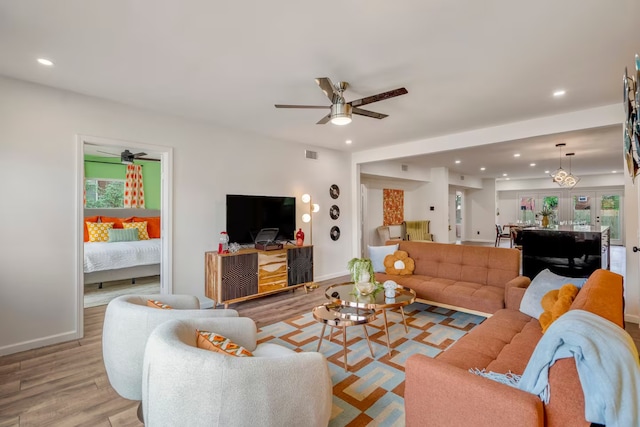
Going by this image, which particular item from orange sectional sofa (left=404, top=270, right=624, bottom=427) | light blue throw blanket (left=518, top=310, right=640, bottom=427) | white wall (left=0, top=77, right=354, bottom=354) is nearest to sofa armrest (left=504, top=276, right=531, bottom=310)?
orange sectional sofa (left=404, top=270, right=624, bottom=427)

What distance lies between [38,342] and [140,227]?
375 centimetres

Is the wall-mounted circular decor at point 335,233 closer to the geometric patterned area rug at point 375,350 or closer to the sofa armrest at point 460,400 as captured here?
the geometric patterned area rug at point 375,350

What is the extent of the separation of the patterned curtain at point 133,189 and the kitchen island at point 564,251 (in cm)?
798

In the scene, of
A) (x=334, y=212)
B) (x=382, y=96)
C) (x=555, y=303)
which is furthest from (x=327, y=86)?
(x=334, y=212)

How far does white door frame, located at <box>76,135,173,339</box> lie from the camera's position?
3441 mm

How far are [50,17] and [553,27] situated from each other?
11.4ft

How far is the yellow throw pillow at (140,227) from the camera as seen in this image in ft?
21.6

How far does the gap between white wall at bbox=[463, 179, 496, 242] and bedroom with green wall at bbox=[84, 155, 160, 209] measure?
11301 millimetres

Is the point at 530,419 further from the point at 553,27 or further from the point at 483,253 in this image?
the point at 483,253

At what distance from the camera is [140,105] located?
3783 millimetres

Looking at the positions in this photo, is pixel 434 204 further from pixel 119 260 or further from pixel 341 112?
pixel 119 260

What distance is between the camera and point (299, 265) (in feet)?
17.3

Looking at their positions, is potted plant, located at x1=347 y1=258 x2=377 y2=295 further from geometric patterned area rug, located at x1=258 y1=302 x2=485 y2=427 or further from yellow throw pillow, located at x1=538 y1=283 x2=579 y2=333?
yellow throw pillow, located at x1=538 y1=283 x2=579 y2=333

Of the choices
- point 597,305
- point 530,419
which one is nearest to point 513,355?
point 597,305
